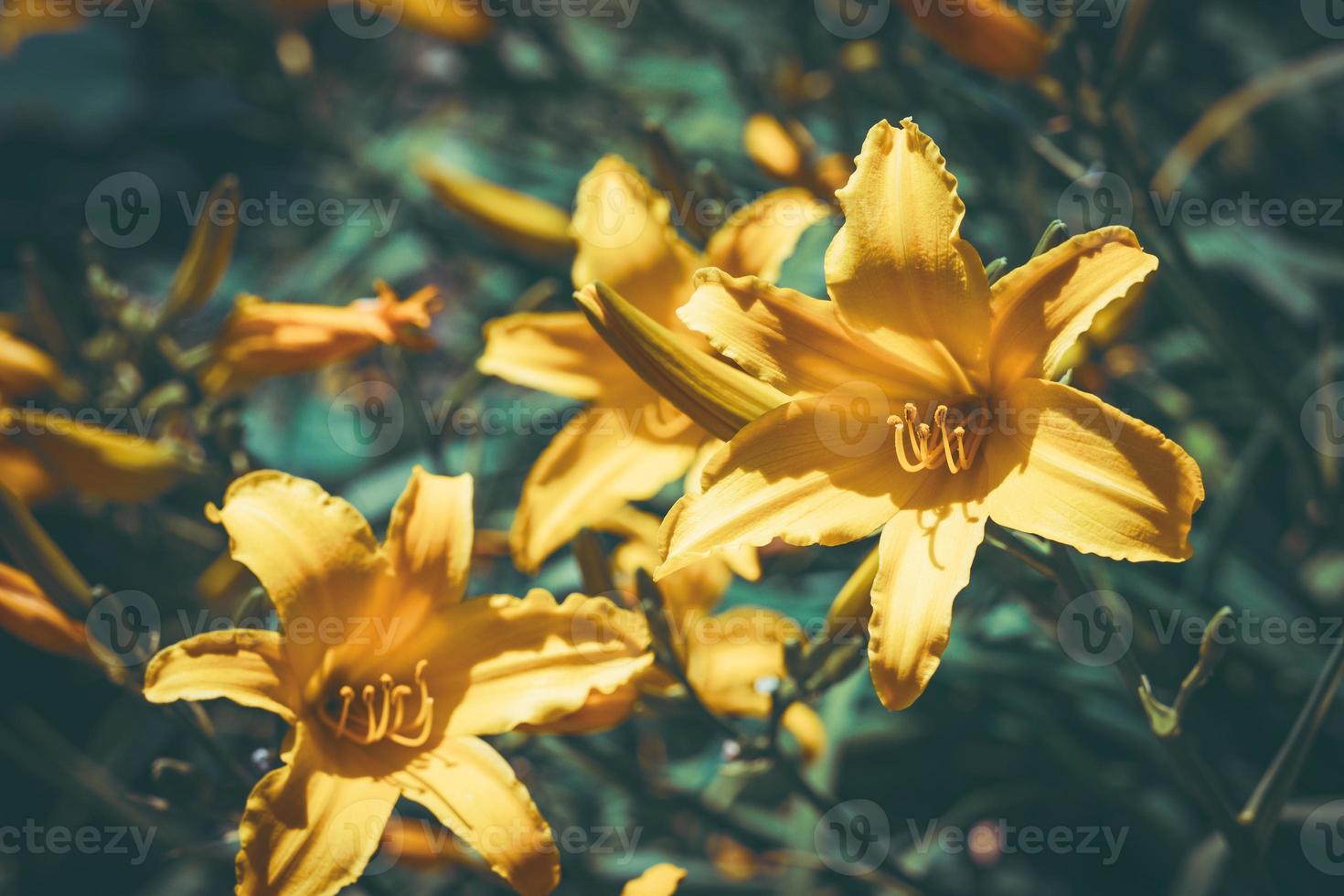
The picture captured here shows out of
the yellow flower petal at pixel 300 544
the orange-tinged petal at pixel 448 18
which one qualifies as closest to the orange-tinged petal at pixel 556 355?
the yellow flower petal at pixel 300 544

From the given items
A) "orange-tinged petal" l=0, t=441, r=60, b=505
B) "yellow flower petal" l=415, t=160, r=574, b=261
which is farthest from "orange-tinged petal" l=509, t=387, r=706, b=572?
"orange-tinged petal" l=0, t=441, r=60, b=505

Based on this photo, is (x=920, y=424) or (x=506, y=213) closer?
(x=920, y=424)

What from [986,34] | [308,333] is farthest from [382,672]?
[986,34]

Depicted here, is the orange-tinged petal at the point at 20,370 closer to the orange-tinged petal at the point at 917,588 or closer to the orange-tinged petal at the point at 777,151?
the orange-tinged petal at the point at 777,151

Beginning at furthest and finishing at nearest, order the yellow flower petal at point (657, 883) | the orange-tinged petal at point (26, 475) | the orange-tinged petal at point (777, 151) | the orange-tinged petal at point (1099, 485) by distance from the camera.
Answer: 1. the orange-tinged petal at point (777, 151)
2. the orange-tinged petal at point (26, 475)
3. the yellow flower petal at point (657, 883)
4. the orange-tinged petal at point (1099, 485)

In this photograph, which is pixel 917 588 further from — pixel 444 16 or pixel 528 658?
pixel 444 16

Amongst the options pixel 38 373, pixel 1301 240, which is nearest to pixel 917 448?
A: pixel 38 373
